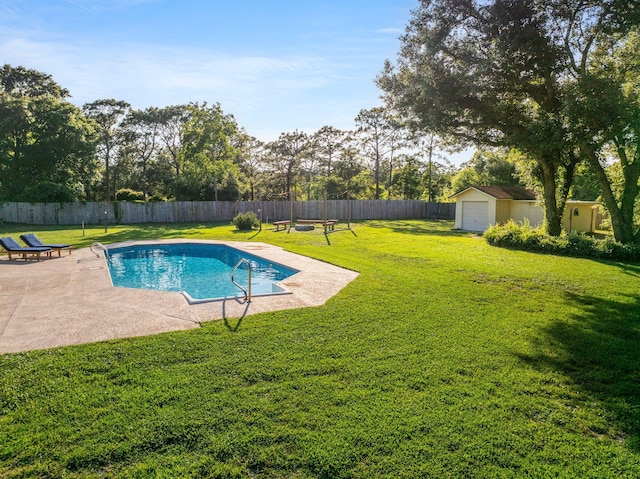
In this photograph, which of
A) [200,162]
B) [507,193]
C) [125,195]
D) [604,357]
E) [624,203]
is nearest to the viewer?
[604,357]

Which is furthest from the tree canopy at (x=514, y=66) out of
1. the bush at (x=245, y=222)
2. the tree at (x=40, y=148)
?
the tree at (x=40, y=148)

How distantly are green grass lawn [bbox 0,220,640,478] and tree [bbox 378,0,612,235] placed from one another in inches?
284

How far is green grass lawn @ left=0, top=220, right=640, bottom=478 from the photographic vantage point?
233 centimetres

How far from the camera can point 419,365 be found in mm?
3674

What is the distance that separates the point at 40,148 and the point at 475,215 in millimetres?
27226

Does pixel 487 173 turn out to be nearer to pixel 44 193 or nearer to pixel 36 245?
pixel 36 245

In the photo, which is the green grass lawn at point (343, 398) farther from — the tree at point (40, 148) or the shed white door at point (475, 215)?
the tree at point (40, 148)

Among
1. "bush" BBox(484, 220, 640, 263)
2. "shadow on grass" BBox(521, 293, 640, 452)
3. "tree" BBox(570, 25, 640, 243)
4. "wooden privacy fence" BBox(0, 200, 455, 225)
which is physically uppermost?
"tree" BBox(570, 25, 640, 243)

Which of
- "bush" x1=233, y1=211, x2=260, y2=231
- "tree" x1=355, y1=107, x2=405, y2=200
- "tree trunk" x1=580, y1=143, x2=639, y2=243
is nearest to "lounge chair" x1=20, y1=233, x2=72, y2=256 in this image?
"bush" x1=233, y1=211, x2=260, y2=231

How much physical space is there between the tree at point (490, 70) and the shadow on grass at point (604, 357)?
6985 millimetres

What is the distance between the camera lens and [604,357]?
393cm

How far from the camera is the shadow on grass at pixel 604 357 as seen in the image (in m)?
3.00

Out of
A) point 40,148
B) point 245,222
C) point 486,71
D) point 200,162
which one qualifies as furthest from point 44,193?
point 486,71

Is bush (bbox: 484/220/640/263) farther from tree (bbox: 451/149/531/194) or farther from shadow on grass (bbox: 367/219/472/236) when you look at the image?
tree (bbox: 451/149/531/194)
